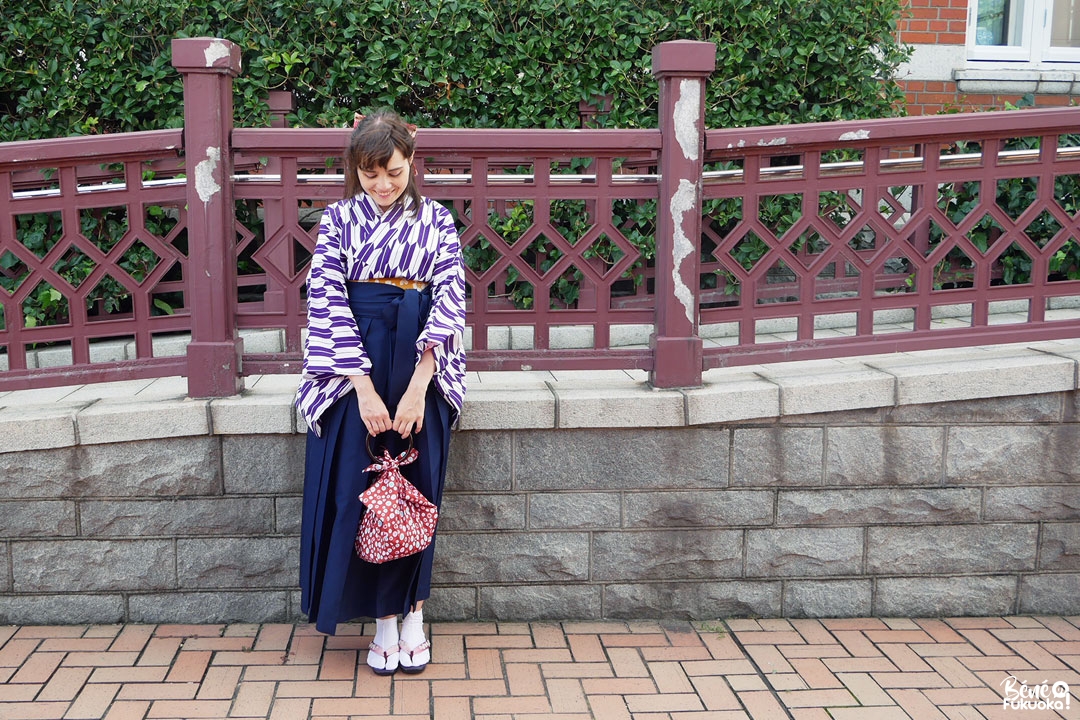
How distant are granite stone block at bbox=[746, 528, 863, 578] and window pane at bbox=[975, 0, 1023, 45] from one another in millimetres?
4647

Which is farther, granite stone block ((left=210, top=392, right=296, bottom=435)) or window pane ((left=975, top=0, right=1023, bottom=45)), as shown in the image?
window pane ((left=975, top=0, right=1023, bottom=45))

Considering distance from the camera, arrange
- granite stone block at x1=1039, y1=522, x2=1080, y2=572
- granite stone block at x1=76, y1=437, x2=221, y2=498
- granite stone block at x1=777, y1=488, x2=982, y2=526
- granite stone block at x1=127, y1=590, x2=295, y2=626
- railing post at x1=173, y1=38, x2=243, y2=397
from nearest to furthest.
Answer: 1. railing post at x1=173, y1=38, x2=243, y2=397
2. granite stone block at x1=76, y1=437, x2=221, y2=498
3. granite stone block at x1=127, y1=590, x2=295, y2=626
4. granite stone block at x1=777, y1=488, x2=982, y2=526
5. granite stone block at x1=1039, y1=522, x2=1080, y2=572

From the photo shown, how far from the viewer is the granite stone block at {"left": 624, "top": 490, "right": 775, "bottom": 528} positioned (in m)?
3.79

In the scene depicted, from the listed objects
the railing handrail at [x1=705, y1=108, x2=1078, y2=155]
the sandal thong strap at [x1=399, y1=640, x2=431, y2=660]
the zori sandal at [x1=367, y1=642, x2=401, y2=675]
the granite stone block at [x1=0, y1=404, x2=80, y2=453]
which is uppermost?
the railing handrail at [x1=705, y1=108, x2=1078, y2=155]

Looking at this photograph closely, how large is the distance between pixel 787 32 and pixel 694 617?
125 inches

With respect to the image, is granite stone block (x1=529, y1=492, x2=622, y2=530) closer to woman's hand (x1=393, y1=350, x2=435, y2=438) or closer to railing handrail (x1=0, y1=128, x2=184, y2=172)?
woman's hand (x1=393, y1=350, x2=435, y2=438)

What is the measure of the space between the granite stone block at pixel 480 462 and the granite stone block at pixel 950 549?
1.46 metres

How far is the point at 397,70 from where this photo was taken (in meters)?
5.20

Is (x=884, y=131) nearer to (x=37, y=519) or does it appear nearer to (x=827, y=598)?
(x=827, y=598)

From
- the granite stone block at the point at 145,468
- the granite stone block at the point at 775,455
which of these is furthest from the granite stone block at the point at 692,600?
the granite stone block at the point at 145,468

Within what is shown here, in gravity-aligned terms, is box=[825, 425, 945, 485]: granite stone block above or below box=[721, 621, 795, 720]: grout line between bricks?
above

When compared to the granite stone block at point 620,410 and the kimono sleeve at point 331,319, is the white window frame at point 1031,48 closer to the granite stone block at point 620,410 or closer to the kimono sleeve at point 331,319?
the granite stone block at point 620,410

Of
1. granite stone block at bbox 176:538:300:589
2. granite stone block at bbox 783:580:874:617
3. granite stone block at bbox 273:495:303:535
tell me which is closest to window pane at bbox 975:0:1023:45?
granite stone block at bbox 783:580:874:617

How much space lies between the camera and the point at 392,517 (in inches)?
124
